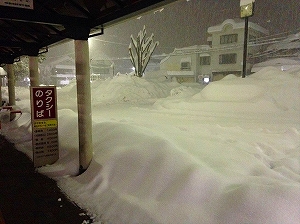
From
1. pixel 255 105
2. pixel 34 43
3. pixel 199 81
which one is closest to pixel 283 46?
pixel 199 81

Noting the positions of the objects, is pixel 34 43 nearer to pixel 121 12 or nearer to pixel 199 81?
pixel 121 12

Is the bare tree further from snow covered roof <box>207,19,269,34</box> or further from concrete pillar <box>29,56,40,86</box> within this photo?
concrete pillar <box>29,56,40,86</box>

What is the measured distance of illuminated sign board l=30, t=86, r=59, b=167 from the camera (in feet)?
17.8

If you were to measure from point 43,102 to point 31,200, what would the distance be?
2327mm

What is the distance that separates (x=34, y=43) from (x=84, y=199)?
5.93 m

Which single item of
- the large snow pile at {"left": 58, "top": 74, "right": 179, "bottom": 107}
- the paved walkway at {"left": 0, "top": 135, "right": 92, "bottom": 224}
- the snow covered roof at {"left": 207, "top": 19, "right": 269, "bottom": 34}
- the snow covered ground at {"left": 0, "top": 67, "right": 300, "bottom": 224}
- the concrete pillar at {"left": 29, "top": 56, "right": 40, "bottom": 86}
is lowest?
the paved walkway at {"left": 0, "top": 135, "right": 92, "bottom": 224}

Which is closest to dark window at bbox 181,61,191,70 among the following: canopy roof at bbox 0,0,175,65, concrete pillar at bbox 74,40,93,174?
canopy roof at bbox 0,0,175,65

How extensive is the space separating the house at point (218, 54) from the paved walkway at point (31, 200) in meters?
28.4

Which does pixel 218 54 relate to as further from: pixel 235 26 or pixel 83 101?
pixel 83 101

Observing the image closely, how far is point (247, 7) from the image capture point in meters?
15.2

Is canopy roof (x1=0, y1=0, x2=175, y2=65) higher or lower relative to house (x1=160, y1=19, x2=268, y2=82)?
lower

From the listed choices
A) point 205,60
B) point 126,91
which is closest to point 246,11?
point 126,91

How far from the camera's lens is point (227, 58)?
29938mm

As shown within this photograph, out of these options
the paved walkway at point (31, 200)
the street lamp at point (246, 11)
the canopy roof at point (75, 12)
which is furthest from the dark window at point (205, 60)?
the paved walkway at point (31, 200)
